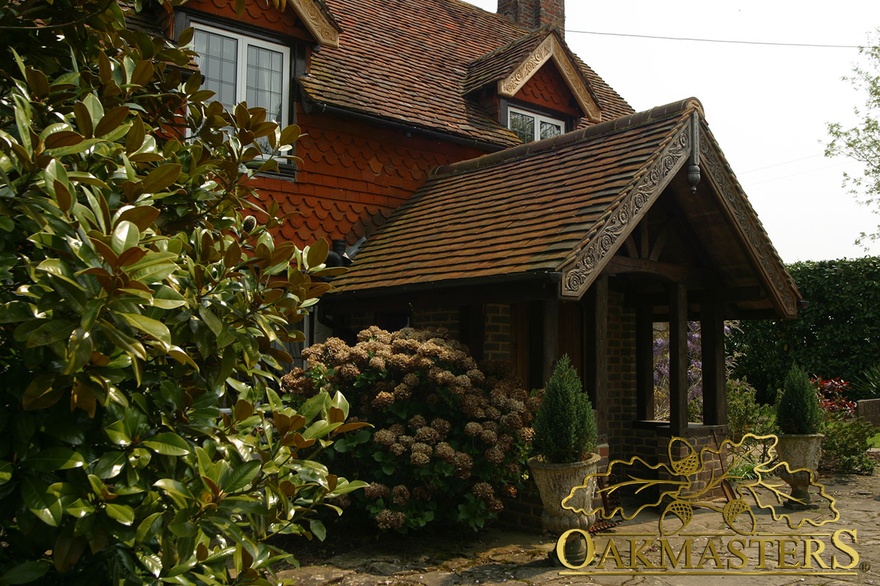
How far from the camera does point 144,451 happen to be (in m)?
2.16

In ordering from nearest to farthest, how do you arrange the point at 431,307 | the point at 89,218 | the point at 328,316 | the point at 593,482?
the point at 89,218
the point at 593,482
the point at 431,307
the point at 328,316

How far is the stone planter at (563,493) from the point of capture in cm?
639

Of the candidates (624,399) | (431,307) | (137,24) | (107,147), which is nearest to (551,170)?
(431,307)

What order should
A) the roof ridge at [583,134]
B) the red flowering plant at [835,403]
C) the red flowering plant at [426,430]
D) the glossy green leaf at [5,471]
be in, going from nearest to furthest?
the glossy green leaf at [5,471] < the red flowering plant at [426,430] < the roof ridge at [583,134] < the red flowering plant at [835,403]

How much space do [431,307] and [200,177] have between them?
6587mm

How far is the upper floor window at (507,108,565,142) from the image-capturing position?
1477 cm

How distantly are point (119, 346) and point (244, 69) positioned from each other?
10204 mm

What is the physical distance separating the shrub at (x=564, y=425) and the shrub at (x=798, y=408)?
158 inches

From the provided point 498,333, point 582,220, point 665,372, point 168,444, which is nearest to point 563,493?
point 582,220

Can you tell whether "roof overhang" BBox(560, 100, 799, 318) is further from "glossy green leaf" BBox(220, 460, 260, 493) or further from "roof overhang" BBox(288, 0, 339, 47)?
"roof overhang" BBox(288, 0, 339, 47)

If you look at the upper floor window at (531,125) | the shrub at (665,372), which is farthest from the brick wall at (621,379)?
the upper floor window at (531,125)

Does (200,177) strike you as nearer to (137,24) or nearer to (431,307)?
(431,307)

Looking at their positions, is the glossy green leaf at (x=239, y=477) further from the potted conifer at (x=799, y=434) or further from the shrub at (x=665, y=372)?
the shrub at (x=665, y=372)

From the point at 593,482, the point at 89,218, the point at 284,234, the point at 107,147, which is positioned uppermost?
the point at 284,234
